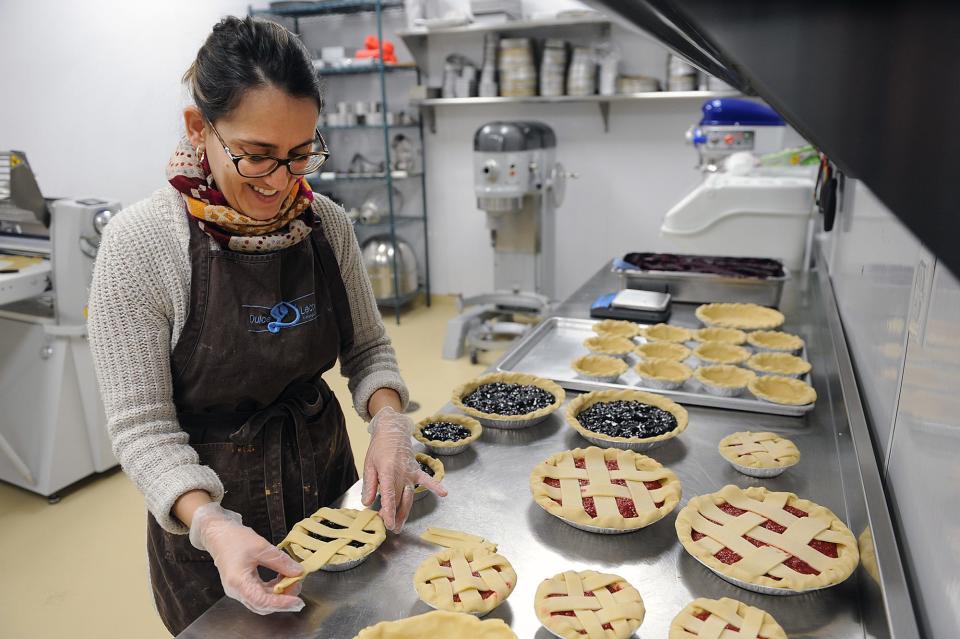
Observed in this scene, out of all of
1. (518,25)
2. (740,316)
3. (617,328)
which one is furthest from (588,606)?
(518,25)

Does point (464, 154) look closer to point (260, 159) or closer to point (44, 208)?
point (44, 208)

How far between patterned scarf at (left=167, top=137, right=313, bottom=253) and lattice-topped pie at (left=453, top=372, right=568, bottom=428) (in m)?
0.53

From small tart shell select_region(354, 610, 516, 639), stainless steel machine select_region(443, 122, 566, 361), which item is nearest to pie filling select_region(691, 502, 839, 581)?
small tart shell select_region(354, 610, 516, 639)

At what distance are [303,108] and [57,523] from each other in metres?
2.42

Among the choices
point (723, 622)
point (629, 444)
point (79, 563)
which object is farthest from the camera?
point (79, 563)

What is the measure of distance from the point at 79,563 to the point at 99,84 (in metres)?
3.92

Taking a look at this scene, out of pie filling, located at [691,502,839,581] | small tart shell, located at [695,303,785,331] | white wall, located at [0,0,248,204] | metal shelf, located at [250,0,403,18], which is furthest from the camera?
white wall, located at [0,0,248,204]

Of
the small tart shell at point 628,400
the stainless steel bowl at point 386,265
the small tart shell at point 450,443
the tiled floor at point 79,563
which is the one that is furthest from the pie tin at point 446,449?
the stainless steel bowl at point 386,265

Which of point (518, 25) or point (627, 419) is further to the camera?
point (518, 25)

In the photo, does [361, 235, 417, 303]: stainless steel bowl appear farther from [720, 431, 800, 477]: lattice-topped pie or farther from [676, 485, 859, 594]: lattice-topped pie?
[676, 485, 859, 594]: lattice-topped pie

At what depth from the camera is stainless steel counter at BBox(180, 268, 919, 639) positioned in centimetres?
89

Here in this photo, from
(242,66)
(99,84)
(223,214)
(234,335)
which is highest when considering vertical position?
(99,84)

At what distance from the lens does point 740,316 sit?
7.10 ft

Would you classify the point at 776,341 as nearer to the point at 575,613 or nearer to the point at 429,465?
the point at 429,465
